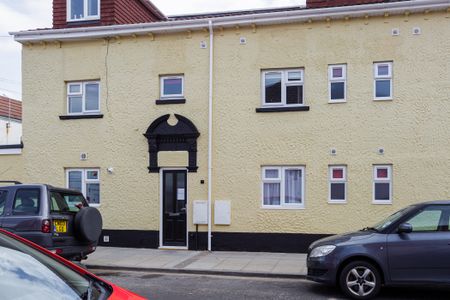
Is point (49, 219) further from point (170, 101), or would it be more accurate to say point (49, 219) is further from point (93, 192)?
point (170, 101)

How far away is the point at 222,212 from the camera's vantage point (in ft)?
42.4

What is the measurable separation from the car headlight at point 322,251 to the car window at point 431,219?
132 cm

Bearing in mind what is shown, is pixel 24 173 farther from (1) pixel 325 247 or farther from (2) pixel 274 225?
(1) pixel 325 247

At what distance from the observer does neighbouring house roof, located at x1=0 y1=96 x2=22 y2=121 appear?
85.3ft

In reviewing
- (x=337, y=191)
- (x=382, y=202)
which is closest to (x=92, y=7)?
(x=337, y=191)

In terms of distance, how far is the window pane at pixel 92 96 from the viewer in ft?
46.9

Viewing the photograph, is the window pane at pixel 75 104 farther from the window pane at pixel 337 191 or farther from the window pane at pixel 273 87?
the window pane at pixel 337 191

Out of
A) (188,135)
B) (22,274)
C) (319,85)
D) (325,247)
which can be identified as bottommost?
(325,247)

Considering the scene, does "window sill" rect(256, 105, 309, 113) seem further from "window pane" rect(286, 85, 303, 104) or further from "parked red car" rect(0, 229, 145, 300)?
"parked red car" rect(0, 229, 145, 300)

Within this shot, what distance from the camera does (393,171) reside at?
1209cm

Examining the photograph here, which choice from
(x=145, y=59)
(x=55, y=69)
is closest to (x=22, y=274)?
(x=145, y=59)

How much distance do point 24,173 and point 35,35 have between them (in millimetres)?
4149

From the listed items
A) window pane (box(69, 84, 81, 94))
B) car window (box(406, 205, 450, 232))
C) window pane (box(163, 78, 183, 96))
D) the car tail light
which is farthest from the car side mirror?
window pane (box(69, 84, 81, 94))

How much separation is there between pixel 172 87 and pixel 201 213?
369 cm
